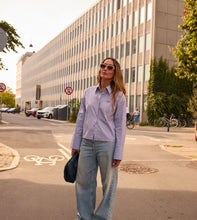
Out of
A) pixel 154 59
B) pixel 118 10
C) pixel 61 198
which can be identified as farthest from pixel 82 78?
pixel 61 198

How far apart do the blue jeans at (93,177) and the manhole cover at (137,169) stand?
11.0 feet

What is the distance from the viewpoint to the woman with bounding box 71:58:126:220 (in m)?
3.36

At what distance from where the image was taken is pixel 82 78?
55094 millimetres

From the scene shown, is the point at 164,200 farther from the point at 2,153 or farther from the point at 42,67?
the point at 42,67

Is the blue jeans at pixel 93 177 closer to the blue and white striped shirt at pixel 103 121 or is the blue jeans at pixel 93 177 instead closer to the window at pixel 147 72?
the blue and white striped shirt at pixel 103 121

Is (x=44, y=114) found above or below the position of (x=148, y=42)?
below

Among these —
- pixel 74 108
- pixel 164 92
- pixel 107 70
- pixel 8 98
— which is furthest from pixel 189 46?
pixel 8 98

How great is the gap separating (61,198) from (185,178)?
9.15 feet

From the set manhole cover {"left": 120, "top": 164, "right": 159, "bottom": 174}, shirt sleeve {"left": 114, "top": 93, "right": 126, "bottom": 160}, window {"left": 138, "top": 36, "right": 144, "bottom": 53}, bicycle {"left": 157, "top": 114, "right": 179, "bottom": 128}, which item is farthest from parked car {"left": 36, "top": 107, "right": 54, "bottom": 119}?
shirt sleeve {"left": 114, "top": 93, "right": 126, "bottom": 160}

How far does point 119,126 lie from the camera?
338 centimetres

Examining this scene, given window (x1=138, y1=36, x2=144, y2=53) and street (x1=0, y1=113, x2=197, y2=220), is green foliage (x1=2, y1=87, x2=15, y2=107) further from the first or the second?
street (x1=0, y1=113, x2=197, y2=220)

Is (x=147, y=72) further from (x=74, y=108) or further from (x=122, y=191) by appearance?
(x=122, y=191)

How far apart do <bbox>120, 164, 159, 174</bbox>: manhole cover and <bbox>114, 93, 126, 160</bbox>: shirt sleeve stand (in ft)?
11.5

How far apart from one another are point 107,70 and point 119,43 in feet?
130
